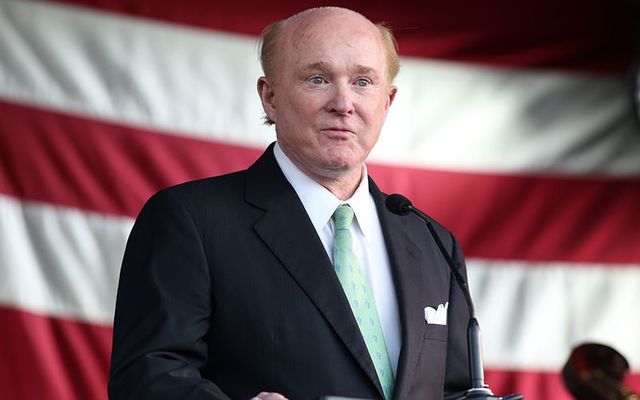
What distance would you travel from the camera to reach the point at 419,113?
14.0ft

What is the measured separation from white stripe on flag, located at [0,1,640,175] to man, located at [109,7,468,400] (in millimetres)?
1402

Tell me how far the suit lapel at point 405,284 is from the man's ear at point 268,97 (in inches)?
9.3

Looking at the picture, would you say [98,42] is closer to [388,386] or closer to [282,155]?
[282,155]

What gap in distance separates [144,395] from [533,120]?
2.54 meters

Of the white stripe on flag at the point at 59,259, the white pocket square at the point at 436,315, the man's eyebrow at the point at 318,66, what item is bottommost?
the white pocket square at the point at 436,315

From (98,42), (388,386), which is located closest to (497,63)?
(98,42)

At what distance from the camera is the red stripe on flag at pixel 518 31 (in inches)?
169

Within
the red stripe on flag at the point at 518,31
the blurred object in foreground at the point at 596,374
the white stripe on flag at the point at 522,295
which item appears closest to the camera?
the blurred object in foreground at the point at 596,374

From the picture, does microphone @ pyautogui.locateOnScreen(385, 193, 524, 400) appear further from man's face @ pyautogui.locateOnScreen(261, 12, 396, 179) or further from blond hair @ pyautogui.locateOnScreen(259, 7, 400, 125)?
blond hair @ pyautogui.locateOnScreen(259, 7, 400, 125)

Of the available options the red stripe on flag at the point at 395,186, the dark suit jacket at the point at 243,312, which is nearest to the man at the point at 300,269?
the dark suit jacket at the point at 243,312

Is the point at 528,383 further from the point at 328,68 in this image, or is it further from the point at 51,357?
the point at 328,68

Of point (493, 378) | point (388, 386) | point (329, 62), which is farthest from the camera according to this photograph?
point (493, 378)

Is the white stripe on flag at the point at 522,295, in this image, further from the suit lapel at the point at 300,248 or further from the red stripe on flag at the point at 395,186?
the suit lapel at the point at 300,248

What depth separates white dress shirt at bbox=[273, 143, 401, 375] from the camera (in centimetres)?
235
